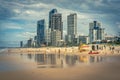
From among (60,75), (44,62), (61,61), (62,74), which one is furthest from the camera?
(61,61)

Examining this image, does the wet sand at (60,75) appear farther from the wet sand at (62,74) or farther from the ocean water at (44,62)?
the ocean water at (44,62)

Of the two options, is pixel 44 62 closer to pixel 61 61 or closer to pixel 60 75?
pixel 61 61

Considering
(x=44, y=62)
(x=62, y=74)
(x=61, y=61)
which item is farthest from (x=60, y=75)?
(x=61, y=61)

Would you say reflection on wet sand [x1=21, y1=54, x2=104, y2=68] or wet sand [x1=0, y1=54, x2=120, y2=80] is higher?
wet sand [x1=0, y1=54, x2=120, y2=80]

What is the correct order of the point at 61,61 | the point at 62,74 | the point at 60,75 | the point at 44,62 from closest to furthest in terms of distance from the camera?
the point at 60,75
the point at 62,74
the point at 44,62
the point at 61,61

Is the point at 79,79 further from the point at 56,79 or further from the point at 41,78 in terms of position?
the point at 41,78

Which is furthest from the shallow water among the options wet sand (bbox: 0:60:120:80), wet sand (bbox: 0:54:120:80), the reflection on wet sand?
wet sand (bbox: 0:60:120:80)

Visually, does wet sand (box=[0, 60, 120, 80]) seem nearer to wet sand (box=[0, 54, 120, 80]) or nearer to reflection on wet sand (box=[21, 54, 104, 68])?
wet sand (box=[0, 54, 120, 80])

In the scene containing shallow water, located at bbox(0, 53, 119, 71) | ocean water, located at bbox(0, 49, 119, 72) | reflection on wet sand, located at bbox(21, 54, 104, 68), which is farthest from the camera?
reflection on wet sand, located at bbox(21, 54, 104, 68)

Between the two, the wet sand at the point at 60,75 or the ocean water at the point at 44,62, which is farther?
the ocean water at the point at 44,62

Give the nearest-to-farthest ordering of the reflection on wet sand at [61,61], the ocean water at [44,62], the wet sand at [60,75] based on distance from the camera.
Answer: the wet sand at [60,75]
the ocean water at [44,62]
the reflection on wet sand at [61,61]

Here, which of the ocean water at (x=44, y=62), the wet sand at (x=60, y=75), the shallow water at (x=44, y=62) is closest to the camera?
the wet sand at (x=60, y=75)

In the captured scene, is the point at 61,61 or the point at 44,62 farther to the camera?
the point at 61,61

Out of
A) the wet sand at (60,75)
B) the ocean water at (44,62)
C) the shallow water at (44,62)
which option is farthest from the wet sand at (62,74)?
the shallow water at (44,62)
